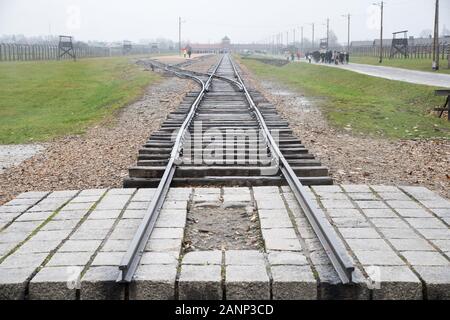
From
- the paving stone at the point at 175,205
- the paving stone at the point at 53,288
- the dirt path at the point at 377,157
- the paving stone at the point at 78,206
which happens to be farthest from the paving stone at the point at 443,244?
the paving stone at the point at 78,206

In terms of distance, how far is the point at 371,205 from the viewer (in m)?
4.98

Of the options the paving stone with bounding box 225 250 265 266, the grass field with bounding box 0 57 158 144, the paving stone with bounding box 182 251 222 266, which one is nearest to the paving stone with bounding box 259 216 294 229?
the paving stone with bounding box 225 250 265 266

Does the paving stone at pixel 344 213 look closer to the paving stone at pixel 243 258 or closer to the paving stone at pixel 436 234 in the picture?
the paving stone at pixel 436 234

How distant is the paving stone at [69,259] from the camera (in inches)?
142

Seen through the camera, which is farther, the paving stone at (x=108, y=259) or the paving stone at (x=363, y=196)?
the paving stone at (x=363, y=196)

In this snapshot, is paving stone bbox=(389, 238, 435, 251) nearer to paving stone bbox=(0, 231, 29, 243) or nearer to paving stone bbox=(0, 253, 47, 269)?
paving stone bbox=(0, 253, 47, 269)

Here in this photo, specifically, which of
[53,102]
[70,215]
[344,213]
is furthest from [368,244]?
[53,102]

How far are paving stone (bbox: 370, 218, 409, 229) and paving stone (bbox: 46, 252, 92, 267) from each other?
7.93 ft

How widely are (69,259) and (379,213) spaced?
276cm

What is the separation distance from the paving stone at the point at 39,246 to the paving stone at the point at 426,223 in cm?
298

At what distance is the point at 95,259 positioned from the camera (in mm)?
3686

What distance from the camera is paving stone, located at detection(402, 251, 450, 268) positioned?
11.8 ft

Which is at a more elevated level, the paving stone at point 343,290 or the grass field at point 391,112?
the grass field at point 391,112
